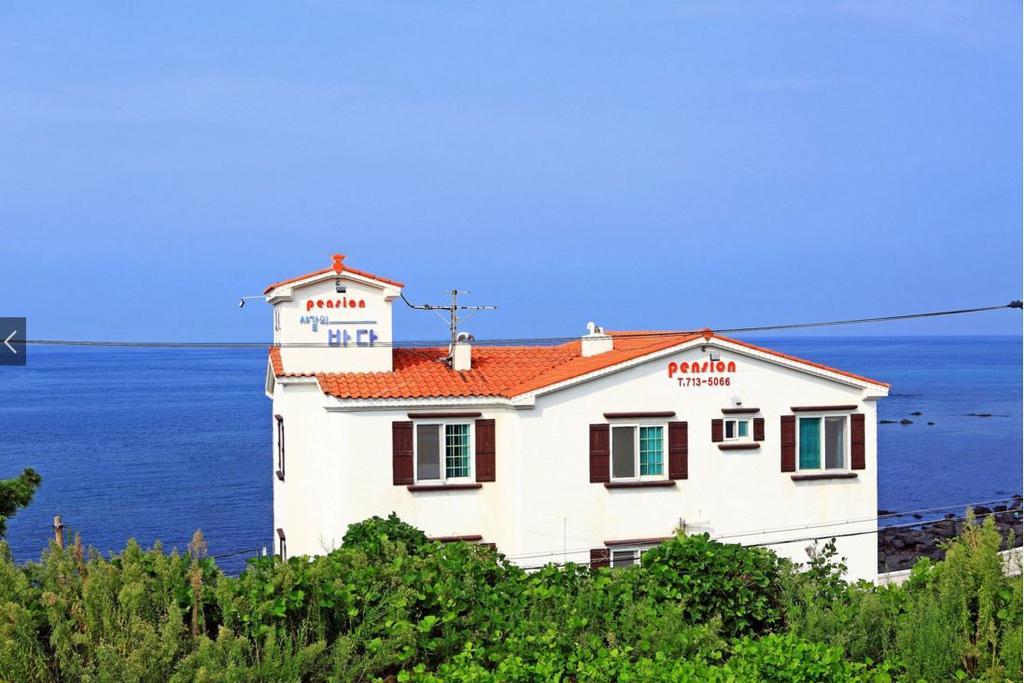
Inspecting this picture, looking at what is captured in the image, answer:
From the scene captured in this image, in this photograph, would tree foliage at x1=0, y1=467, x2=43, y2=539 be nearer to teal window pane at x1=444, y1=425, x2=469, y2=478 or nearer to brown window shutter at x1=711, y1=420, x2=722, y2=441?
teal window pane at x1=444, y1=425, x2=469, y2=478

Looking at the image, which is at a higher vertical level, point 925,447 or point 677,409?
point 677,409

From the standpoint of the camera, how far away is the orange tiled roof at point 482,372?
24578 millimetres

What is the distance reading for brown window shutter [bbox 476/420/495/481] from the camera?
24875mm

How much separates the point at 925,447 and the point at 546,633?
8398cm

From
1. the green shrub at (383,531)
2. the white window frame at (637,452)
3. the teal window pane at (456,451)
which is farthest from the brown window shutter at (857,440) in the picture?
the green shrub at (383,531)

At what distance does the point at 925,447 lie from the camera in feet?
294

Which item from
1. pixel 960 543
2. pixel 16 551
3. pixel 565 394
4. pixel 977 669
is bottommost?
pixel 16 551

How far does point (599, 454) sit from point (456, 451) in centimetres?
314

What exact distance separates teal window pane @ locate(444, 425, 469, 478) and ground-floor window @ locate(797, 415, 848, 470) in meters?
7.60

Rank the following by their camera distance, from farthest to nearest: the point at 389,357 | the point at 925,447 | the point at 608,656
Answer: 1. the point at 925,447
2. the point at 389,357
3. the point at 608,656

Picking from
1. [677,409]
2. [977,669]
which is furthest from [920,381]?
[977,669]

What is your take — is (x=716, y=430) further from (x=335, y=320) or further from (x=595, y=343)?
(x=335, y=320)

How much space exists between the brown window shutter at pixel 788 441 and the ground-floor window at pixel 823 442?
0.23 m

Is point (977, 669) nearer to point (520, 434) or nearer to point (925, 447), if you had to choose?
point (520, 434)
